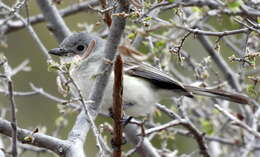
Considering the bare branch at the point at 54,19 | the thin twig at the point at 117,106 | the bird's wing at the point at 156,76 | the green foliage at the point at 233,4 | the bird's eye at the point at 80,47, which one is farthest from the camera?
the bare branch at the point at 54,19

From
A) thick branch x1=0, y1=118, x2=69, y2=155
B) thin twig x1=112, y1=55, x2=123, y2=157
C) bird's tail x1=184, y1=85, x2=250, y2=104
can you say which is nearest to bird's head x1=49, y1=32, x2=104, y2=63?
bird's tail x1=184, y1=85, x2=250, y2=104

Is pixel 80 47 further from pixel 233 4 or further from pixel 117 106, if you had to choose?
pixel 233 4

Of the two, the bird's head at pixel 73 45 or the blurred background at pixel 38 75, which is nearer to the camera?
Answer: the bird's head at pixel 73 45

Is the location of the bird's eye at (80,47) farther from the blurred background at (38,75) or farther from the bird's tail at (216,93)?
the blurred background at (38,75)

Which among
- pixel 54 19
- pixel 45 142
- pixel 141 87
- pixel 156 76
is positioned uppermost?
pixel 54 19

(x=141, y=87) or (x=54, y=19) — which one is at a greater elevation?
(x=54, y=19)

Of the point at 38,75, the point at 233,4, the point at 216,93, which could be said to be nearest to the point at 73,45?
the point at 216,93

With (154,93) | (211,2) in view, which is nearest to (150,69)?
(154,93)

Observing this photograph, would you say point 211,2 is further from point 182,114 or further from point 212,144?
point 212,144

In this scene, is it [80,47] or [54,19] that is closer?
[80,47]

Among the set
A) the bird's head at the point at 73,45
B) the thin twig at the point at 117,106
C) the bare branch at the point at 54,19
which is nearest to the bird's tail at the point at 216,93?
the bird's head at the point at 73,45

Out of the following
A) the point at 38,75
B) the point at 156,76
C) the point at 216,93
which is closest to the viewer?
the point at 216,93

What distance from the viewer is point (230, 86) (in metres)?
5.80

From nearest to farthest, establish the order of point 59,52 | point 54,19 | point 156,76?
point 156,76 → point 59,52 → point 54,19
